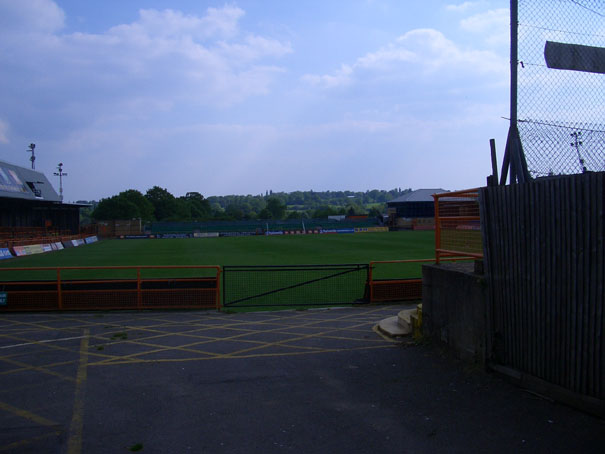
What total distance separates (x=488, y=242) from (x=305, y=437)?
352cm

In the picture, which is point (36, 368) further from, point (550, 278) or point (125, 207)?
point (125, 207)

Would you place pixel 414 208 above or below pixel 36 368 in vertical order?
above

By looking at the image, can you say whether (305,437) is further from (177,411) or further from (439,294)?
(439,294)

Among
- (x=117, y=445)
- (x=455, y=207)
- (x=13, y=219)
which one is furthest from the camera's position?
(x=13, y=219)

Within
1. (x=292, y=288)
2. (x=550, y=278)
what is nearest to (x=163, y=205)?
→ (x=292, y=288)

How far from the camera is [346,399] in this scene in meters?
5.72

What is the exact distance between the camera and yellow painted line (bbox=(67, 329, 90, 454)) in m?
4.57

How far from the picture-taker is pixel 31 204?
169 ft

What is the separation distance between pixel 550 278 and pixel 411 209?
86.1m

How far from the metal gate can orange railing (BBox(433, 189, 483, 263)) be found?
5541 mm

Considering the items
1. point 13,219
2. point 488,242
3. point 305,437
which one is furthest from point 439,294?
point 13,219

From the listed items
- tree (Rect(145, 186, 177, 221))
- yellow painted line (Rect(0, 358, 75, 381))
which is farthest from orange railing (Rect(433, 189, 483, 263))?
tree (Rect(145, 186, 177, 221))

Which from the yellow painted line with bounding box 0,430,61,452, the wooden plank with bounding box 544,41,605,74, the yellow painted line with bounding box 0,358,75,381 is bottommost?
the yellow painted line with bounding box 0,358,75,381

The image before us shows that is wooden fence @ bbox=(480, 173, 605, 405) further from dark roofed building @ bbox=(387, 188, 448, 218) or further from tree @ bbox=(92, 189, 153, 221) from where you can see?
tree @ bbox=(92, 189, 153, 221)
